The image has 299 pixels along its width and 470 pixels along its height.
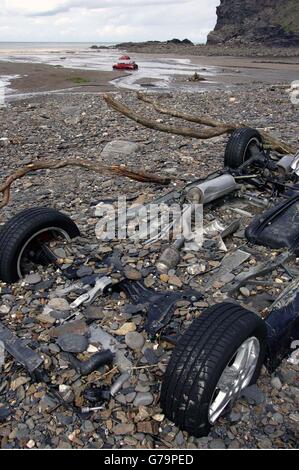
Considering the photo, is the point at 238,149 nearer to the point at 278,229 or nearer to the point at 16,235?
the point at 278,229

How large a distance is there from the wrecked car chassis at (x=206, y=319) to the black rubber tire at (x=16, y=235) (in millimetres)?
10

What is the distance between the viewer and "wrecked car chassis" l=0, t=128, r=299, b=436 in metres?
2.36

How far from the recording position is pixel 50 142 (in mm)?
9398

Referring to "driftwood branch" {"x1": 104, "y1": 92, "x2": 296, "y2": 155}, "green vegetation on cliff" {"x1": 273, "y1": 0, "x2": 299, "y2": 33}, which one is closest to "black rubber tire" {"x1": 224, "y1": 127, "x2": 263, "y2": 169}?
"driftwood branch" {"x1": 104, "y1": 92, "x2": 296, "y2": 155}

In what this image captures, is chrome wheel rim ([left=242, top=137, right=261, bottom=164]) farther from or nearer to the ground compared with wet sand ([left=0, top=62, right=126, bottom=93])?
nearer to the ground

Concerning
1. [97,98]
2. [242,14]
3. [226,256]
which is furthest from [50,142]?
[242,14]

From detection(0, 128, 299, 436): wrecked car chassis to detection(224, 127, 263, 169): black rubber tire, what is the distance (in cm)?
58

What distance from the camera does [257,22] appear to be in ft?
256

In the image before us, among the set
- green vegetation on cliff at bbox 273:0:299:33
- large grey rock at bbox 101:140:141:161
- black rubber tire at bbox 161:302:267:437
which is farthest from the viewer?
green vegetation on cliff at bbox 273:0:299:33

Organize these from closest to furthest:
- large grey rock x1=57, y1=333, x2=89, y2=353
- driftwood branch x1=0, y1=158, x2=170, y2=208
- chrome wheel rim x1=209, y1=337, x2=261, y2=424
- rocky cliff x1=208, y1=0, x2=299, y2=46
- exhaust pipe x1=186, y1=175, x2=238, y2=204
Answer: chrome wheel rim x1=209, y1=337, x2=261, y2=424 < large grey rock x1=57, y1=333, x2=89, y2=353 < exhaust pipe x1=186, y1=175, x2=238, y2=204 < driftwood branch x1=0, y1=158, x2=170, y2=208 < rocky cliff x1=208, y1=0, x2=299, y2=46

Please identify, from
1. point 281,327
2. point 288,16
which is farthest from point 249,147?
point 288,16

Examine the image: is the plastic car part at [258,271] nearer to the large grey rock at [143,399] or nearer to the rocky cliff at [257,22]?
the large grey rock at [143,399]

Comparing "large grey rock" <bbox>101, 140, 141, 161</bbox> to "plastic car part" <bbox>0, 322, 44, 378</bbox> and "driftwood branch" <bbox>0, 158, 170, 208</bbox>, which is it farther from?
"plastic car part" <bbox>0, 322, 44, 378</bbox>
